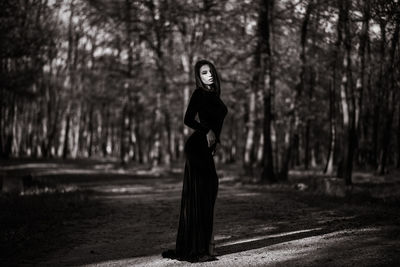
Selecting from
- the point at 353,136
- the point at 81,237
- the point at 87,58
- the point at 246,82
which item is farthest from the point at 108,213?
the point at 87,58

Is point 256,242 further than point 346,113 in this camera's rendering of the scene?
No

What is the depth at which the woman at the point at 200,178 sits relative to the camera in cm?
610

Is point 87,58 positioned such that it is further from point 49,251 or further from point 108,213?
point 49,251

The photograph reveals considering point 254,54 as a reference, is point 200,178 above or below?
below

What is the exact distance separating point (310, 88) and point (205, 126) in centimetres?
2617

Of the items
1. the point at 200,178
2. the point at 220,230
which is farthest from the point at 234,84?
the point at 200,178

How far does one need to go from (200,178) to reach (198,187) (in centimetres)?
12

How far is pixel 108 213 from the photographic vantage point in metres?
11.5

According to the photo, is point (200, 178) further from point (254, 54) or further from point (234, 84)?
point (234, 84)

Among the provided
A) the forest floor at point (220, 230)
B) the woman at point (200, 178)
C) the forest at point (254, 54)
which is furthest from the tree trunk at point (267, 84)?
the woman at point (200, 178)

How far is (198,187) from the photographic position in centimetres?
613

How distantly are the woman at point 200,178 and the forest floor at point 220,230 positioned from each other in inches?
10.3

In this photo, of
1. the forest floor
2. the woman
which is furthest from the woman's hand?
the forest floor

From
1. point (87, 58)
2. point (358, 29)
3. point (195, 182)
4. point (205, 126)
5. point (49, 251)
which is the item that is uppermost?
point (87, 58)
